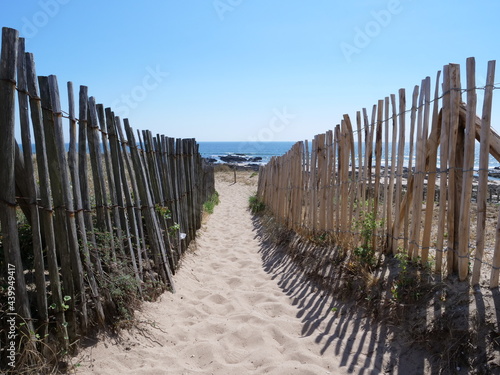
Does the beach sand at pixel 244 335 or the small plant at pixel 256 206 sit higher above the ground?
the small plant at pixel 256 206

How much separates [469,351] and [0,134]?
345 cm

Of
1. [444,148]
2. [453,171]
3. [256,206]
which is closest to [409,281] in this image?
[453,171]

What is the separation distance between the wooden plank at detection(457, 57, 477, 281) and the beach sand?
0.89 meters

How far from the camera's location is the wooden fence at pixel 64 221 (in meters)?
2.46

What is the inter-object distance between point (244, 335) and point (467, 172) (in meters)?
Result: 2.39

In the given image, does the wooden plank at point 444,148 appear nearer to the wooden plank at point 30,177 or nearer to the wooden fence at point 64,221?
the wooden fence at point 64,221

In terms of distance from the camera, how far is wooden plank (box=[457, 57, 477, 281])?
301 cm

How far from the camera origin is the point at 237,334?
3506 millimetres

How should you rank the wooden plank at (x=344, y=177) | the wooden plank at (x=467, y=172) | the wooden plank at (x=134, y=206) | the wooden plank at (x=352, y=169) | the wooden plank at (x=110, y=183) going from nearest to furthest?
the wooden plank at (x=467, y=172) < the wooden plank at (x=110, y=183) < the wooden plank at (x=134, y=206) < the wooden plank at (x=352, y=169) < the wooden plank at (x=344, y=177)

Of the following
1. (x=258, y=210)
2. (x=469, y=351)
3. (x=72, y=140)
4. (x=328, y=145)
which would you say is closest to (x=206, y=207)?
(x=258, y=210)

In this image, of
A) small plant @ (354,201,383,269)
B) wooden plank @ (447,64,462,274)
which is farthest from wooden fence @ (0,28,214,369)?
wooden plank @ (447,64,462,274)

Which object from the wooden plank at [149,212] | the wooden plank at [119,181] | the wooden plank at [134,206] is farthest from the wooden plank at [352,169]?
the wooden plank at [119,181]

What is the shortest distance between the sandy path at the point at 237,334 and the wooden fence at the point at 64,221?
0.30m

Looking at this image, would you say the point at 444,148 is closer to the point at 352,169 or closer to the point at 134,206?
the point at 352,169
